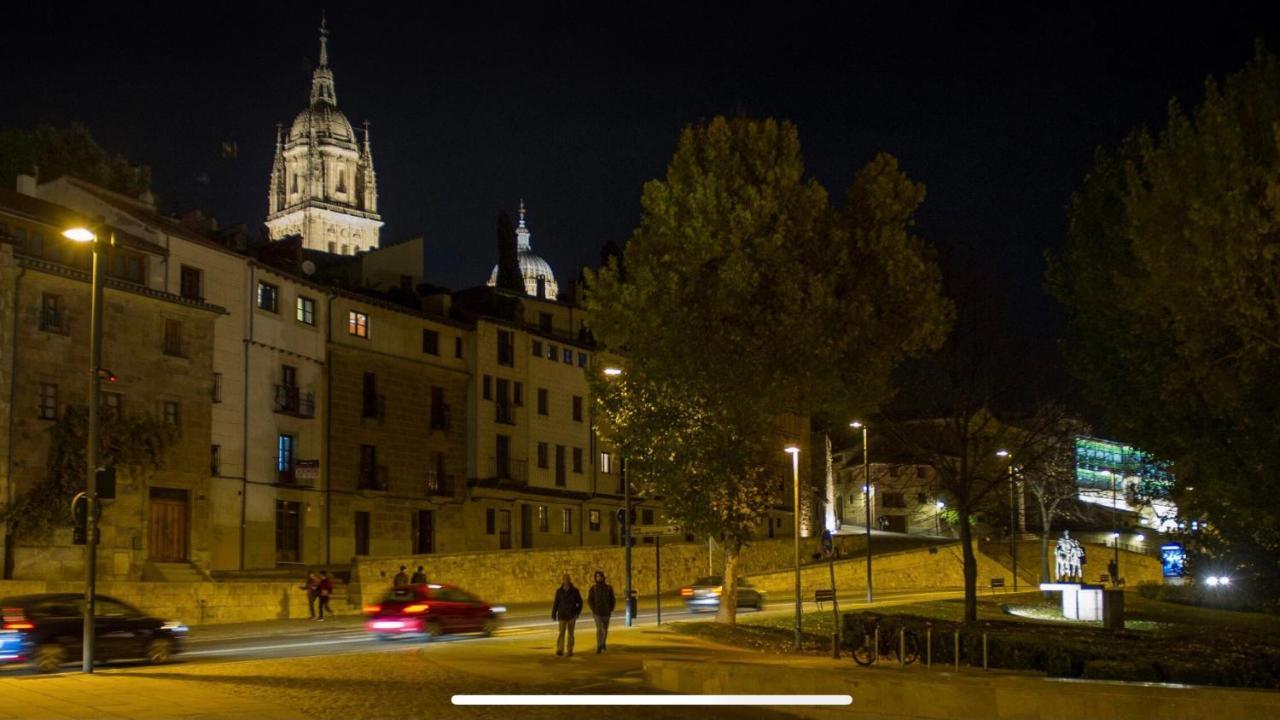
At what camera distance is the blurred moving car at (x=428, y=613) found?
33250 millimetres

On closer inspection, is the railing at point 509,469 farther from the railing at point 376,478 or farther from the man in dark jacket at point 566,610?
the man in dark jacket at point 566,610

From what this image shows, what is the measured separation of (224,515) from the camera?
47.1 meters

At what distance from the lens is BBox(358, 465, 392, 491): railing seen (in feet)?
181

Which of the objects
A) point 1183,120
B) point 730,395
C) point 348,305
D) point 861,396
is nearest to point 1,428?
point 348,305

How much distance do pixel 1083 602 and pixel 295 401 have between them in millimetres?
30027

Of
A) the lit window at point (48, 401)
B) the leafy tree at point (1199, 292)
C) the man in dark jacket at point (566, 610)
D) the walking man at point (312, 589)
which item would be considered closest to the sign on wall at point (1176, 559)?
the leafy tree at point (1199, 292)

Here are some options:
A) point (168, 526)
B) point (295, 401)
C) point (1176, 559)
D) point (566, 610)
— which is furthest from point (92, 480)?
point (1176, 559)

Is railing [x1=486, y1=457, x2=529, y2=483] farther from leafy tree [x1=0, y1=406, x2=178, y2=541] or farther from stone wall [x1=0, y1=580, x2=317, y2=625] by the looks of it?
leafy tree [x1=0, y1=406, x2=178, y2=541]

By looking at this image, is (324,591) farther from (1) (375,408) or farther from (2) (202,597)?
(1) (375,408)

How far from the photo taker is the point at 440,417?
198 ft

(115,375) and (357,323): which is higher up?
(357,323)

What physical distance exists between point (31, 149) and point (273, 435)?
2010cm

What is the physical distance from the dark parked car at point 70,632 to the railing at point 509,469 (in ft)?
118

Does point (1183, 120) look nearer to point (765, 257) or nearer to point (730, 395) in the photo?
point (765, 257)
